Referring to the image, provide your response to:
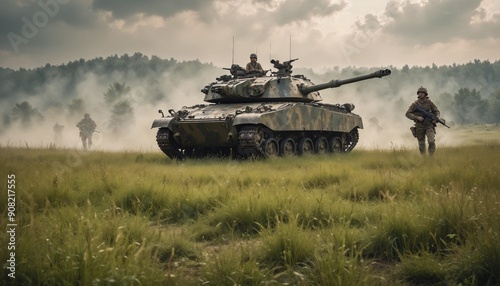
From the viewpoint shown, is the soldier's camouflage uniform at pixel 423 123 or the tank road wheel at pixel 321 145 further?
the tank road wheel at pixel 321 145

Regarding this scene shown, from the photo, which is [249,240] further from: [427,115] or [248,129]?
[427,115]

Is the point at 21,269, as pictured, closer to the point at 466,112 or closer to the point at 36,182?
the point at 36,182

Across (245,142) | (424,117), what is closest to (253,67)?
(245,142)

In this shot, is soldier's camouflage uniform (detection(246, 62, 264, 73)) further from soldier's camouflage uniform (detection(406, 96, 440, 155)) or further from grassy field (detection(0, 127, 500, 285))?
grassy field (detection(0, 127, 500, 285))

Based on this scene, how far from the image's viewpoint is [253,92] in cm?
1507

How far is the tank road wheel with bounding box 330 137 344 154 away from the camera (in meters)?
17.6

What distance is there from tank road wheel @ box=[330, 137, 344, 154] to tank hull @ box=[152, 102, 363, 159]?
386 mm

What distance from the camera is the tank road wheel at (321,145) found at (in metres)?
16.4

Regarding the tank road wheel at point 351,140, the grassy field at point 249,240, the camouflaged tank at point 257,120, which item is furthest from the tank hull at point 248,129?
the grassy field at point 249,240

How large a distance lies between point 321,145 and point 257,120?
4854 millimetres

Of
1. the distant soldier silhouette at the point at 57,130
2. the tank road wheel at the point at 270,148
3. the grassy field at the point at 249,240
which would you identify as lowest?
the grassy field at the point at 249,240

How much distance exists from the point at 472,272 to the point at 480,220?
0.68m

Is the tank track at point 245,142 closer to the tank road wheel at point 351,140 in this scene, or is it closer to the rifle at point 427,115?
the rifle at point 427,115

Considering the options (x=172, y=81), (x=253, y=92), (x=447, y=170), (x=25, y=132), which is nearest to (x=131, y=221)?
(x=447, y=170)
